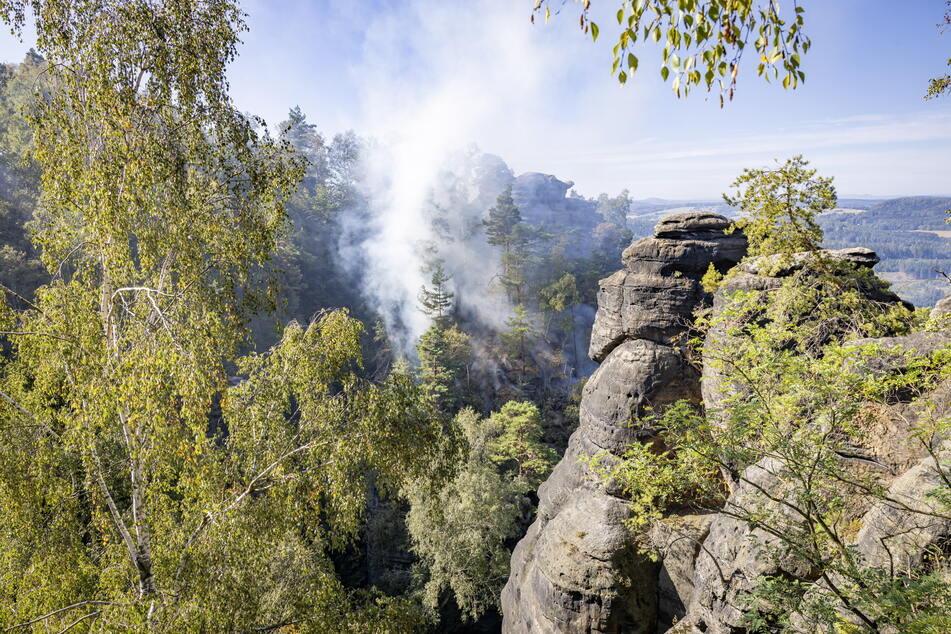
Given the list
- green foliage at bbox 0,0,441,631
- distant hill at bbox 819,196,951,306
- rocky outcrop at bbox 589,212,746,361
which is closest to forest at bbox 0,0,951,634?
green foliage at bbox 0,0,441,631

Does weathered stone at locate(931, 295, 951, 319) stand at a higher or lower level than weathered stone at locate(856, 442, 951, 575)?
higher

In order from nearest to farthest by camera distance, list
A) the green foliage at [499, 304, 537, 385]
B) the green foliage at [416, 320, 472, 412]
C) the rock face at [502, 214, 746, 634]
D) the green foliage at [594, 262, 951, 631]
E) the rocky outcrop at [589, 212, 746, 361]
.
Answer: the green foliage at [594, 262, 951, 631] < the rock face at [502, 214, 746, 634] < the rocky outcrop at [589, 212, 746, 361] < the green foliage at [416, 320, 472, 412] < the green foliage at [499, 304, 537, 385]

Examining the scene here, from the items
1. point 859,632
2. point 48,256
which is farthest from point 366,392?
point 859,632

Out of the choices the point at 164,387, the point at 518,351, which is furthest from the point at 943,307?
the point at 518,351

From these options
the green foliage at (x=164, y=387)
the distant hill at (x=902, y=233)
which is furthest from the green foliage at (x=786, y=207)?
the distant hill at (x=902, y=233)

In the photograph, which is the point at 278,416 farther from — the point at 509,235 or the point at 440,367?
the point at 509,235

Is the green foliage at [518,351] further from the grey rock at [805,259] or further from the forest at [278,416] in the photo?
the grey rock at [805,259]

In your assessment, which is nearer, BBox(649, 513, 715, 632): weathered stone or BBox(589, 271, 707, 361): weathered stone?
BBox(649, 513, 715, 632): weathered stone

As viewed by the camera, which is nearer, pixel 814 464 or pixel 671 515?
pixel 814 464

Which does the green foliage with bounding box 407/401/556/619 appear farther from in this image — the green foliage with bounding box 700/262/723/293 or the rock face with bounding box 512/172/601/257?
the rock face with bounding box 512/172/601/257

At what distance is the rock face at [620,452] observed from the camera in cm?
1064

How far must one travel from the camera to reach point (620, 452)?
12859 millimetres

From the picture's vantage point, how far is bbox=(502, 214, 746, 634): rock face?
10.6m

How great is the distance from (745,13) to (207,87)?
19.4 ft
